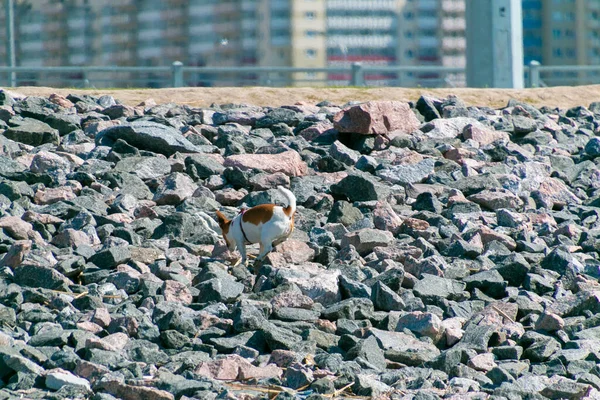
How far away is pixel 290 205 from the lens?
750cm

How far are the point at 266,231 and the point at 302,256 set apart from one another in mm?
395

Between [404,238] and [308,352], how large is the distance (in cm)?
240

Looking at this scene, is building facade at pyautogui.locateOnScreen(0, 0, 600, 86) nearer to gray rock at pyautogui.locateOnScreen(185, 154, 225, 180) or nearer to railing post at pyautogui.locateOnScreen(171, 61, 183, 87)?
railing post at pyautogui.locateOnScreen(171, 61, 183, 87)

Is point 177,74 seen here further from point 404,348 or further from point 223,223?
point 404,348

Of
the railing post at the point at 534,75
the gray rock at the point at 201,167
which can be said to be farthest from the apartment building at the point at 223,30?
the gray rock at the point at 201,167

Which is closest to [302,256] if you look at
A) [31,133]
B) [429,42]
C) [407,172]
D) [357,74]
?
[407,172]

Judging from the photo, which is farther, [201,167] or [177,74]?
[177,74]

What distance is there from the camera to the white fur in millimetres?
7487

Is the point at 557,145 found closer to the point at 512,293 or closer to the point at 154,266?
the point at 512,293

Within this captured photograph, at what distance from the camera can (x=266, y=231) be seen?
7520 millimetres

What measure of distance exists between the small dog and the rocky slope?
134mm

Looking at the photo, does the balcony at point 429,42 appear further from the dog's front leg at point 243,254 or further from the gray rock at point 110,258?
the gray rock at point 110,258

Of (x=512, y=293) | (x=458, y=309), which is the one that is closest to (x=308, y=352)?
(x=458, y=309)

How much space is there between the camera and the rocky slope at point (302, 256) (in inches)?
230
